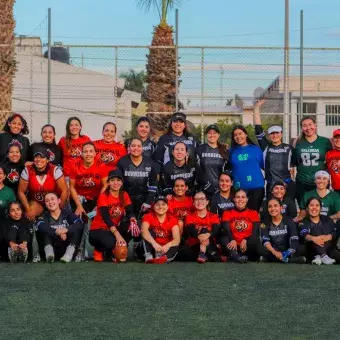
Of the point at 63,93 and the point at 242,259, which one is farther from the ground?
the point at 63,93

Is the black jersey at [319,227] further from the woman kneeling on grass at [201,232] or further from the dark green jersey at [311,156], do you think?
the woman kneeling on grass at [201,232]

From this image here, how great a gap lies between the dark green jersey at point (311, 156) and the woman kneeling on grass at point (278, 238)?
642 millimetres

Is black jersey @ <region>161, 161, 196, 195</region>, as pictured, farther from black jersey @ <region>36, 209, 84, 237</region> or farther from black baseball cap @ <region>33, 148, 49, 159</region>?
black baseball cap @ <region>33, 148, 49, 159</region>

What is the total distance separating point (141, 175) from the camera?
30.7 feet

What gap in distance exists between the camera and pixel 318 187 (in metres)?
9.30

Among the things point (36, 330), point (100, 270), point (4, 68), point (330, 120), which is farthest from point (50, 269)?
point (330, 120)

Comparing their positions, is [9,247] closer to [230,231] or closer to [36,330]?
[230,231]

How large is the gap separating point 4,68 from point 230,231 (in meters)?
8.20

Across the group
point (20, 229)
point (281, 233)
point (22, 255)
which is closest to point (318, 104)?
point (281, 233)

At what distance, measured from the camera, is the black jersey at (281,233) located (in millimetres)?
9062

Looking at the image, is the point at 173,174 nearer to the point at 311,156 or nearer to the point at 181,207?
the point at 181,207

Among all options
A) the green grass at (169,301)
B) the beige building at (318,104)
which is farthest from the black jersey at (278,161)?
the beige building at (318,104)

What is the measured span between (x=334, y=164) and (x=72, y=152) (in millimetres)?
3004

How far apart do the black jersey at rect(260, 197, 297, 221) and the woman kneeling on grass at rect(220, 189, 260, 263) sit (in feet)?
0.26
